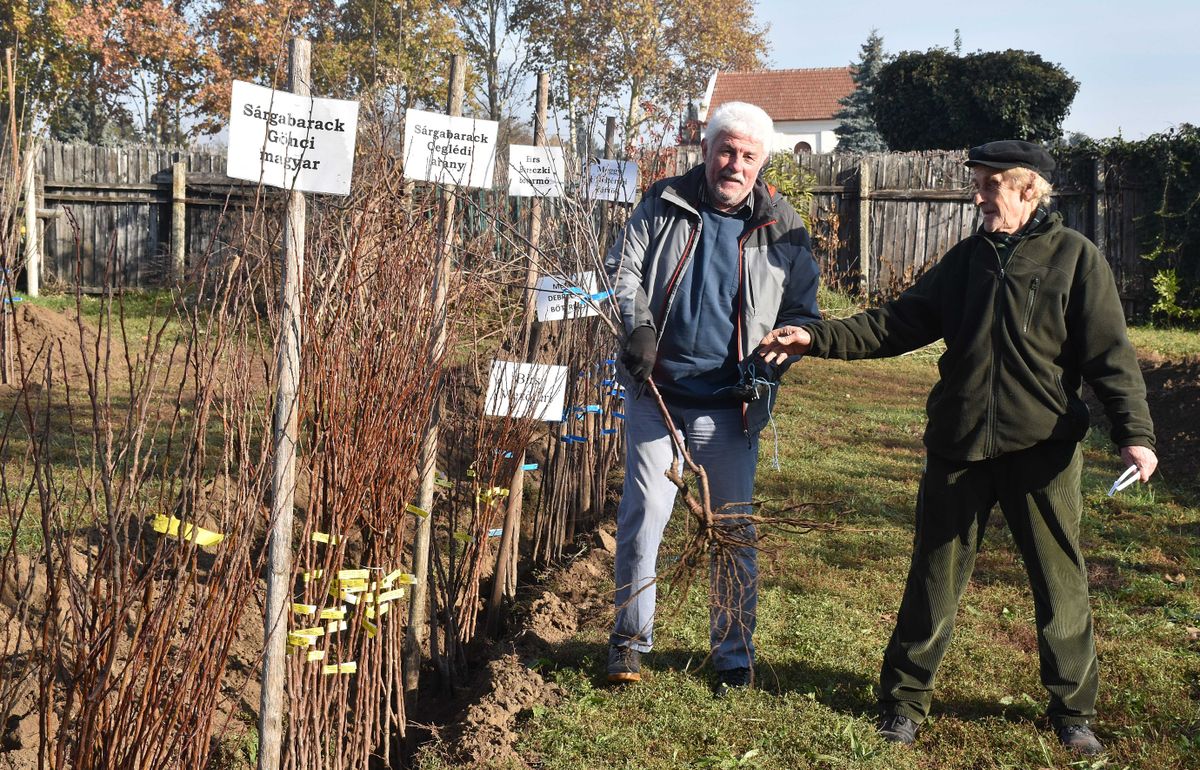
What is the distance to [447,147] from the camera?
347cm

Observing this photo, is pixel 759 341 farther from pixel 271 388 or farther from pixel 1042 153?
pixel 271 388

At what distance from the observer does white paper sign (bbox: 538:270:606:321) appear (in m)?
3.51

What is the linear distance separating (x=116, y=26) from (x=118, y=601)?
2868 centimetres

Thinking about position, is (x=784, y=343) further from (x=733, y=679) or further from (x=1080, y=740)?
(x=1080, y=740)

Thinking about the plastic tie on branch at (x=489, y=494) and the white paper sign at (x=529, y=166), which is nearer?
the plastic tie on branch at (x=489, y=494)

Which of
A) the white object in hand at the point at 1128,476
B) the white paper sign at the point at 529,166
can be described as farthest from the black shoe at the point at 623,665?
the white paper sign at the point at 529,166

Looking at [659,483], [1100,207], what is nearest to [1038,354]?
[659,483]

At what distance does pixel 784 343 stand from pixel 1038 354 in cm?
76

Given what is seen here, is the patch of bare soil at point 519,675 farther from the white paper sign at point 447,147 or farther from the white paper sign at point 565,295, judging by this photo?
the white paper sign at point 447,147

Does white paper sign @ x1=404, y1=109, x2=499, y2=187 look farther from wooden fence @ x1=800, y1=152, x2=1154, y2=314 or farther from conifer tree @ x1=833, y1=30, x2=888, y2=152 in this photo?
conifer tree @ x1=833, y1=30, x2=888, y2=152

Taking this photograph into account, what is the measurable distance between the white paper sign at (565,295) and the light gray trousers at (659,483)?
0.38 m

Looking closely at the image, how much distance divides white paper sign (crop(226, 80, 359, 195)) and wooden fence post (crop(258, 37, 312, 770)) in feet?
0.22

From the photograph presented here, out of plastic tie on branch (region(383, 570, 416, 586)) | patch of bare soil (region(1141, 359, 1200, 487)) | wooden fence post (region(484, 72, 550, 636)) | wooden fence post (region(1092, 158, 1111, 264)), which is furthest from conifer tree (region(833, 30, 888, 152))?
plastic tie on branch (region(383, 570, 416, 586))

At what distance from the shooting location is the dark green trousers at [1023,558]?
3.28 m
